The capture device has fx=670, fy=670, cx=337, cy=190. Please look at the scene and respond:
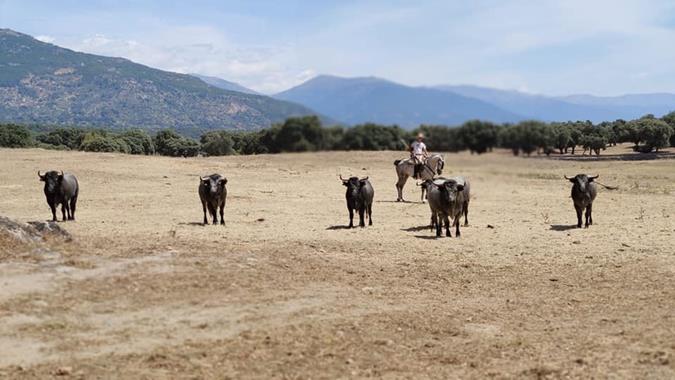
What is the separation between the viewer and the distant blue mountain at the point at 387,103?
12.8 metres

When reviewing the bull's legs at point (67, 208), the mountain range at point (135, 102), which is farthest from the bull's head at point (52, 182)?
the mountain range at point (135, 102)

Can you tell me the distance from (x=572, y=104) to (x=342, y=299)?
7.26m

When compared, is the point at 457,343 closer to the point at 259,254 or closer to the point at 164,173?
the point at 259,254

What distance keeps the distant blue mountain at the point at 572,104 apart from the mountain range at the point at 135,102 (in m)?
3.49

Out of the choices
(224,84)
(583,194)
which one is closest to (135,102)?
(224,84)

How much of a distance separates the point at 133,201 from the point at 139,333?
60.6 feet

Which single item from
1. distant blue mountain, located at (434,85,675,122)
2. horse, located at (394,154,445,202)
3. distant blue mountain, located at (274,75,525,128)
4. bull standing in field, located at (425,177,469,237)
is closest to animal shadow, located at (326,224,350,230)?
bull standing in field, located at (425,177,469,237)

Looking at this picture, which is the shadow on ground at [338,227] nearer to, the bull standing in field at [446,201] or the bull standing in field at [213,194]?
the bull standing in field at [446,201]

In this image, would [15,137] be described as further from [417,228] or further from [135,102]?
[417,228]

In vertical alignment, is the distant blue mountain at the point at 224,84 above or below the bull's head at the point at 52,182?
above

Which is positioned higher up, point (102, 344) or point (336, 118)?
point (336, 118)

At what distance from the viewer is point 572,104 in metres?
15.1

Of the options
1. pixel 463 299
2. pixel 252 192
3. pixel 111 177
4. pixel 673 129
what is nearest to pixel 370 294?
pixel 463 299

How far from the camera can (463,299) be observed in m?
12.6
